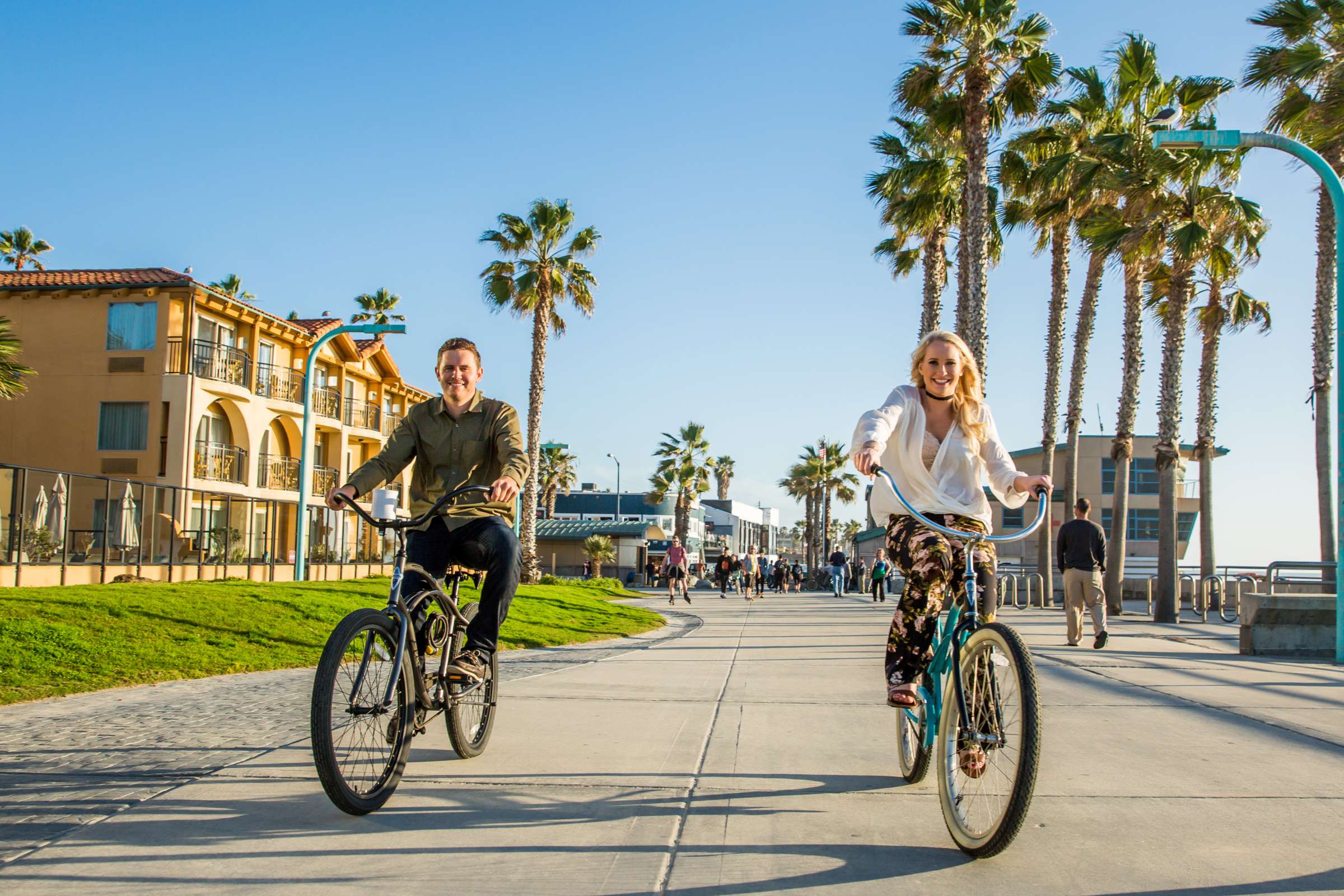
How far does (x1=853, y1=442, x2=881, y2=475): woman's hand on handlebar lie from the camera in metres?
3.79

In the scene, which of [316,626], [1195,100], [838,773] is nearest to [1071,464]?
[1195,100]

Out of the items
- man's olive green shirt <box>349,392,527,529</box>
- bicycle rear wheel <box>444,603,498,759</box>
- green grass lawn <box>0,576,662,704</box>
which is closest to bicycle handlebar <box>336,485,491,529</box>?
man's olive green shirt <box>349,392,527,529</box>

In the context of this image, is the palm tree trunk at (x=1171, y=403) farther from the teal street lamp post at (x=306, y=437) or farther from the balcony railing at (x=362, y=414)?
the balcony railing at (x=362, y=414)

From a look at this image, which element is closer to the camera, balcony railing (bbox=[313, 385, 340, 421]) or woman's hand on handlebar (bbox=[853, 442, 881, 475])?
woman's hand on handlebar (bbox=[853, 442, 881, 475])

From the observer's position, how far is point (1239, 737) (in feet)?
19.2

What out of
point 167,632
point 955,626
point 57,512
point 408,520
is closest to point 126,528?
point 57,512

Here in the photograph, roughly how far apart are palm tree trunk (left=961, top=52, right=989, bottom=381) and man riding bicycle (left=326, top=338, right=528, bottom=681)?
1688cm

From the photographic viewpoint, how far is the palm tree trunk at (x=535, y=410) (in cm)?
3189

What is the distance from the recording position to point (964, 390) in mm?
4359

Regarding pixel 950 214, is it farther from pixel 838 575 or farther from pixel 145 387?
pixel 145 387

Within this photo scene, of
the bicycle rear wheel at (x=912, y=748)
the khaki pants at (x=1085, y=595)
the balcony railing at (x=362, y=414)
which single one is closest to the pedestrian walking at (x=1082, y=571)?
the khaki pants at (x=1085, y=595)

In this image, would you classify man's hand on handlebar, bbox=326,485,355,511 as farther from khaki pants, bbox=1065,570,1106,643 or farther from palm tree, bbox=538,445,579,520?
Answer: palm tree, bbox=538,445,579,520

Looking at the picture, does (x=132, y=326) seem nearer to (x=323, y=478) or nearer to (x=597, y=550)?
(x=323, y=478)

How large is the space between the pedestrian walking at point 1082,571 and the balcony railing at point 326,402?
31887 millimetres
